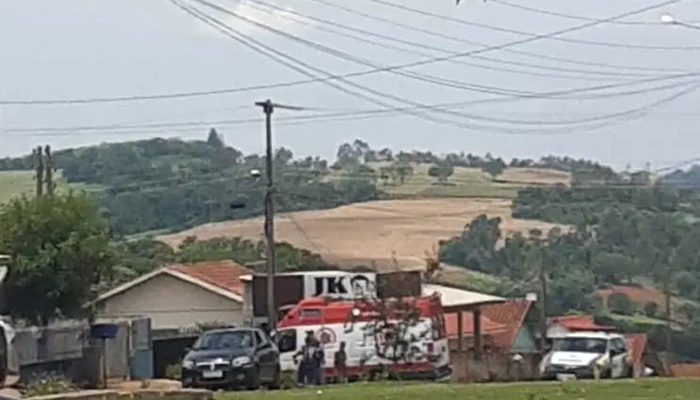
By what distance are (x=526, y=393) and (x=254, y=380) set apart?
11.5 m

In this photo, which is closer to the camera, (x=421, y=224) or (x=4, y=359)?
(x=4, y=359)

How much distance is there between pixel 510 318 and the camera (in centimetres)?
7025

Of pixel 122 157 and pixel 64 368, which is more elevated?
pixel 122 157

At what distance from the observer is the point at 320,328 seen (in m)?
45.0

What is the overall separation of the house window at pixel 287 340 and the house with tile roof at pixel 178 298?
20.9 meters

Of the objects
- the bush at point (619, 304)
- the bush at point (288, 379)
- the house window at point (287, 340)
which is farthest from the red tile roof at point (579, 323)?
the bush at point (288, 379)

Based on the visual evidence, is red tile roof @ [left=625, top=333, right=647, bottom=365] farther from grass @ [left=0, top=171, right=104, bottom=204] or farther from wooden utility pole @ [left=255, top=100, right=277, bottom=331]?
grass @ [left=0, top=171, right=104, bottom=204]

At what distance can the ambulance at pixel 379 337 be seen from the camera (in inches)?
1715

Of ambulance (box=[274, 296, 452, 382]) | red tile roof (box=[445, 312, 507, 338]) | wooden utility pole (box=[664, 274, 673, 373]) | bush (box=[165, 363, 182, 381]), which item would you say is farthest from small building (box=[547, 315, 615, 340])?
ambulance (box=[274, 296, 452, 382])

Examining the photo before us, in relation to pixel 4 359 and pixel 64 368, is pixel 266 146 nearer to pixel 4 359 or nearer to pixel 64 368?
pixel 64 368

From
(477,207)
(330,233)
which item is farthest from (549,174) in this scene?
(330,233)

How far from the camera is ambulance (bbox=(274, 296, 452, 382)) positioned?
43562 mm

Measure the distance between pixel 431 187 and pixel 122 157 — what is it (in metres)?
14.2

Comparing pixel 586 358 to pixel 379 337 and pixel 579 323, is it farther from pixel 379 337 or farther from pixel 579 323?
pixel 579 323
